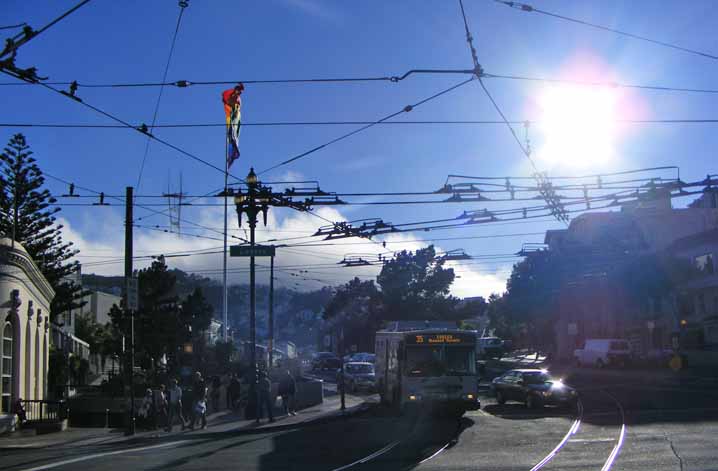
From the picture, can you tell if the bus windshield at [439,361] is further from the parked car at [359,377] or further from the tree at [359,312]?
the tree at [359,312]

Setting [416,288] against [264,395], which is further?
[416,288]

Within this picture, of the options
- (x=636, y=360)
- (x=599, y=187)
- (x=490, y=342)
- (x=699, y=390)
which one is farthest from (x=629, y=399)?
(x=490, y=342)

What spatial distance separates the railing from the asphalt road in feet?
16.4

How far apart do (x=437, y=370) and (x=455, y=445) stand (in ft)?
22.6

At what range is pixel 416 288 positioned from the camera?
3004 inches

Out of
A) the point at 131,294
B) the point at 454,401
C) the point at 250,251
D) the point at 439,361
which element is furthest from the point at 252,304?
the point at 454,401

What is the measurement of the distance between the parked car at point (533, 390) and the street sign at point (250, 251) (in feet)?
34.4

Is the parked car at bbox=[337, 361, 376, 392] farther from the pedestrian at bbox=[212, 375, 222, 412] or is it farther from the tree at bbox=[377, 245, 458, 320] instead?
the tree at bbox=[377, 245, 458, 320]

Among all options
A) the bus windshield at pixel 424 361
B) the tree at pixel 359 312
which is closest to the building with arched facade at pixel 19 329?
the bus windshield at pixel 424 361

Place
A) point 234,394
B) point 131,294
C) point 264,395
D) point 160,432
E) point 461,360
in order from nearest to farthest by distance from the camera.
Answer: point 131,294 → point 160,432 → point 461,360 → point 264,395 → point 234,394

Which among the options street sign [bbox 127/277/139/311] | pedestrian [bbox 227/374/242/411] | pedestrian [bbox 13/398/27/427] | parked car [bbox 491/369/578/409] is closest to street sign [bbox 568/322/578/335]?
parked car [bbox 491/369/578/409]

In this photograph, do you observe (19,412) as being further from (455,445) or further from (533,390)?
(533,390)

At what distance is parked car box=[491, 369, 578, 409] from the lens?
89.0 ft

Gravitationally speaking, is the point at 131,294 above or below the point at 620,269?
below
